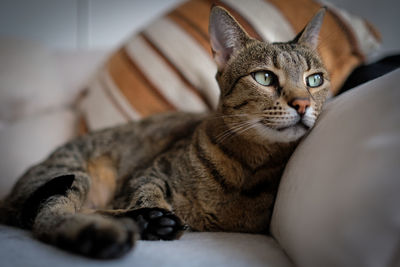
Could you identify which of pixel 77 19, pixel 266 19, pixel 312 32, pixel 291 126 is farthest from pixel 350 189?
pixel 77 19

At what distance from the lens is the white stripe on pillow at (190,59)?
149cm

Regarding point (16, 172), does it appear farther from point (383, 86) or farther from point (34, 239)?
point (383, 86)

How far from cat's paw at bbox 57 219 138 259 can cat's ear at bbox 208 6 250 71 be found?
651 mm

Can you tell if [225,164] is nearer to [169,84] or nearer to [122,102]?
[169,84]

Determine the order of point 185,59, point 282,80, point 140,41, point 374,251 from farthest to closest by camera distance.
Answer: point 140,41 → point 185,59 → point 282,80 → point 374,251

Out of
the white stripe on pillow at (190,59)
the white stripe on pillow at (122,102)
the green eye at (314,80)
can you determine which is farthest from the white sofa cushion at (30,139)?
the green eye at (314,80)

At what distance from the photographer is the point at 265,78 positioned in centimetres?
90

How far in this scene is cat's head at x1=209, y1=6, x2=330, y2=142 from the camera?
80cm

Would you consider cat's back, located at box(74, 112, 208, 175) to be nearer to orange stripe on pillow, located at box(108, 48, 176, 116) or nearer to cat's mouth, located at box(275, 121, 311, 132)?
orange stripe on pillow, located at box(108, 48, 176, 116)

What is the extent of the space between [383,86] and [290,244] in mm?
374

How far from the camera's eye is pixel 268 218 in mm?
874

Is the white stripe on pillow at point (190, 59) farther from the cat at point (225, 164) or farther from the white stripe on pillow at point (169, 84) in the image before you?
the cat at point (225, 164)

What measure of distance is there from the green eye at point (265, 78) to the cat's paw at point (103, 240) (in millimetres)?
549

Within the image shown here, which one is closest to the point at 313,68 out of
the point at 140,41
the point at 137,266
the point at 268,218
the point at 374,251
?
the point at 268,218
